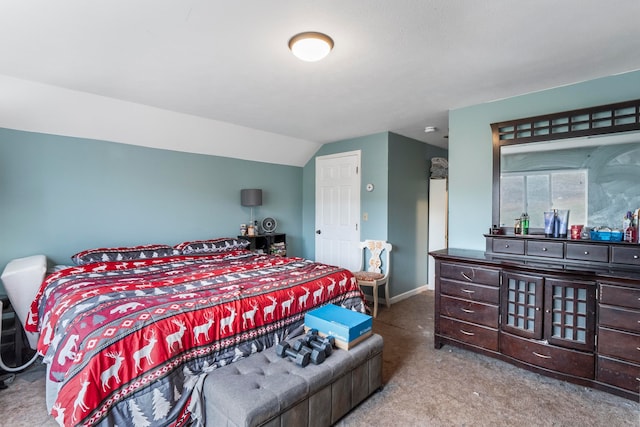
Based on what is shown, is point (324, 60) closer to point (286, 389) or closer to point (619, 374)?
point (286, 389)

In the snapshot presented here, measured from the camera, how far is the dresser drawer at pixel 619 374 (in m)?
2.04

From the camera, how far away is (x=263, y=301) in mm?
2141

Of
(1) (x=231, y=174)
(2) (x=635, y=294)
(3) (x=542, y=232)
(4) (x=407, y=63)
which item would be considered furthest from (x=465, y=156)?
(1) (x=231, y=174)

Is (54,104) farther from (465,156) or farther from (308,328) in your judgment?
(465,156)

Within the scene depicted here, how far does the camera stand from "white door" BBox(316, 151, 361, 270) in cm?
468

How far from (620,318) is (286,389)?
2283 millimetres

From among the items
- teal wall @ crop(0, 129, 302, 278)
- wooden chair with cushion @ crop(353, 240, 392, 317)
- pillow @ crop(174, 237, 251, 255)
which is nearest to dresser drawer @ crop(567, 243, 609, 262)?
wooden chair with cushion @ crop(353, 240, 392, 317)

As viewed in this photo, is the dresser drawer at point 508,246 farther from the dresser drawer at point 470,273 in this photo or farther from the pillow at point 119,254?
the pillow at point 119,254

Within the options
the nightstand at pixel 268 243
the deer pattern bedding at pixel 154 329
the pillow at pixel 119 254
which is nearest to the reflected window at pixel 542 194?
the deer pattern bedding at pixel 154 329

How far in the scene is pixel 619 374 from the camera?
2.10m

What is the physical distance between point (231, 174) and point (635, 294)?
4363mm

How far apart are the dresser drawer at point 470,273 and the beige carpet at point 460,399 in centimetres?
71

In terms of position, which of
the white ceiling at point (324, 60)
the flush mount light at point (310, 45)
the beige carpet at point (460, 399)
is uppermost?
the white ceiling at point (324, 60)

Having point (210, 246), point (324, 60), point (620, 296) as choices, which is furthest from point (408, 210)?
point (324, 60)
